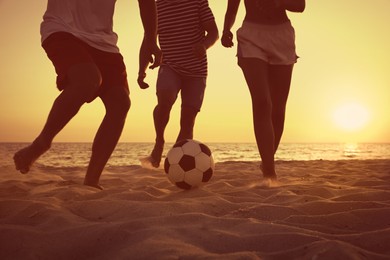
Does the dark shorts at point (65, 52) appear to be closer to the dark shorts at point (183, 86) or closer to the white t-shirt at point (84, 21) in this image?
the white t-shirt at point (84, 21)

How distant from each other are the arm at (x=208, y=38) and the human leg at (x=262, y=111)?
2.38 feet

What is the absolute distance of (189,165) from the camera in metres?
3.46

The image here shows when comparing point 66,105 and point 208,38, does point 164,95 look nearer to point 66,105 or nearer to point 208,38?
point 208,38

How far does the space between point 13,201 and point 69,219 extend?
26.8 inches

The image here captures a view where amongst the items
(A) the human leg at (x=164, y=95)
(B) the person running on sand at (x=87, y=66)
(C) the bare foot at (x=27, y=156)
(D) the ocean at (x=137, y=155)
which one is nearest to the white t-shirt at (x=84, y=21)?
(B) the person running on sand at (x=87, y=66)

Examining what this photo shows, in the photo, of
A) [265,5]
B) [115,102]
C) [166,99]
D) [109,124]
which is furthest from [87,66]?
[265,5]

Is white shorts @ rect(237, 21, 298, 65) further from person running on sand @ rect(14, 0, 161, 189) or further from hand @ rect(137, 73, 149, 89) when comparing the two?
hand @ rect(137, 73, 149, 89)

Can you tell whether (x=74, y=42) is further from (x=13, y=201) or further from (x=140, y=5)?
(x=13, y=201)

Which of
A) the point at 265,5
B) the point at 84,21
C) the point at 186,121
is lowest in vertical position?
the point at 186,121

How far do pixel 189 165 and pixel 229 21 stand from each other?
1.58 m

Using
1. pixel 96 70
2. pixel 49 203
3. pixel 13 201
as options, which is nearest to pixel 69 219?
pixel 49 203

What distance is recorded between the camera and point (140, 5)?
348cm

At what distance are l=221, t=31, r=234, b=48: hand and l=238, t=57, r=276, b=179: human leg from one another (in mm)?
384

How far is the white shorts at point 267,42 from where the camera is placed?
3602 millimetres
